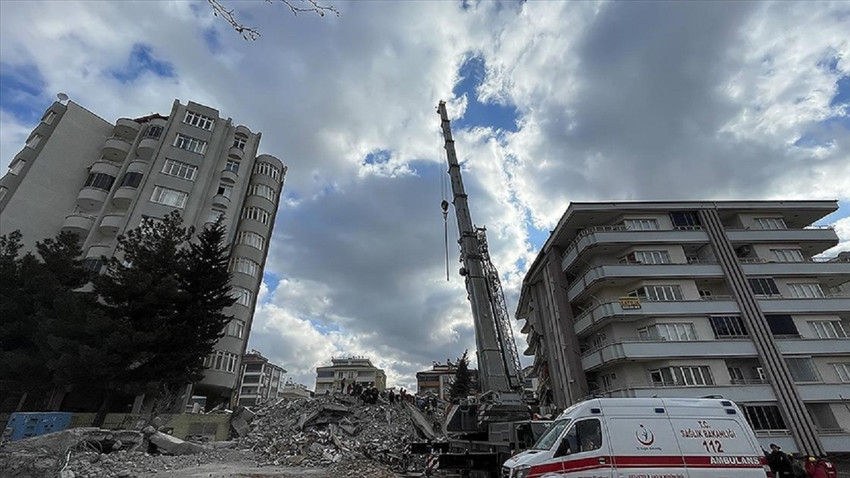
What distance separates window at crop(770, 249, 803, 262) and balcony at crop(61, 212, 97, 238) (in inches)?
2227

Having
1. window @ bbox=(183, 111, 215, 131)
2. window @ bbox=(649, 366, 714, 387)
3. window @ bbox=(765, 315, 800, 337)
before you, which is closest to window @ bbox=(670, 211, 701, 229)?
window @ bbox=(765, 315, 800, 337)

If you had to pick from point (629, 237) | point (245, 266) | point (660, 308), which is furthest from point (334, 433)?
point (629, 237)

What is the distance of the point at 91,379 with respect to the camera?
23188 millimetres

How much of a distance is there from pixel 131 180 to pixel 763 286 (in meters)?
52.7

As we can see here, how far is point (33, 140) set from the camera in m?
39.1

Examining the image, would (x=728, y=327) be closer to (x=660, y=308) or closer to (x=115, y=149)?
(x=660, y=308)

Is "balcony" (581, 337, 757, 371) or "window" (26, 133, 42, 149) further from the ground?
"window" (26, 133, 42, 149)

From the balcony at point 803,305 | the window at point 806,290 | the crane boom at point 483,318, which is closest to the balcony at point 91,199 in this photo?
the crane boom at point 483,318

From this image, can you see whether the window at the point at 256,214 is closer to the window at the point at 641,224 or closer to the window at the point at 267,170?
the window at the point at 267,170

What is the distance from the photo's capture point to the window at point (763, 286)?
2898 centimetres

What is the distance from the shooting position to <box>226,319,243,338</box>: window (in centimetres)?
3344

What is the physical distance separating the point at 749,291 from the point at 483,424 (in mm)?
23900

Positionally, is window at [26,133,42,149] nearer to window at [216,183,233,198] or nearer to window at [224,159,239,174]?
window at [224,159,239,174]

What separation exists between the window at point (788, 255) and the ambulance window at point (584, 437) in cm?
3103
